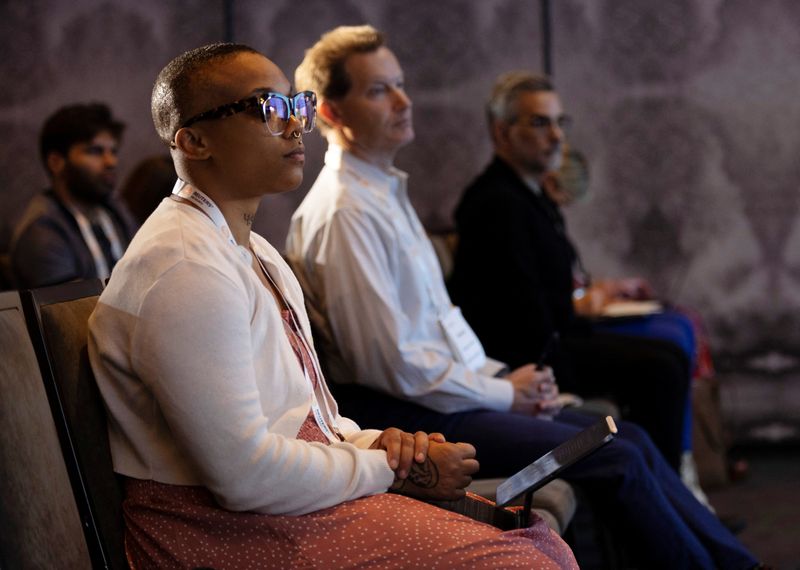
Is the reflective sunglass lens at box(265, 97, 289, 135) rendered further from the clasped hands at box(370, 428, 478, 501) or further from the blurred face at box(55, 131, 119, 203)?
the blurred face at box(55, 131, 119, 203)

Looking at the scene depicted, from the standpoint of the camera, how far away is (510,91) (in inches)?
154

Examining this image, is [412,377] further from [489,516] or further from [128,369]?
[128,369]

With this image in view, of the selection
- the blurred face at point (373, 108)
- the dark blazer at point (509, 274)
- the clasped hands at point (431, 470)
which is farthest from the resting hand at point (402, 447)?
the dark blazer at point (509, 274)

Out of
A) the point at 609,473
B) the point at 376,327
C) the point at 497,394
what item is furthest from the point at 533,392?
the point at 376,327

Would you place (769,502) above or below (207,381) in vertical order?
below

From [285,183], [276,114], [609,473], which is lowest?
[609,473]

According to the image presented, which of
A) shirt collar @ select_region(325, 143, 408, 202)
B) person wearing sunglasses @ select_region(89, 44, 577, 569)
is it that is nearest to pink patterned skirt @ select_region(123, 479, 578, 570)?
person wearing sunglasses @ select_region(89, 44, 577, 569)

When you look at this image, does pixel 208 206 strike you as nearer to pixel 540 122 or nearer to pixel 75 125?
pixel 540 122

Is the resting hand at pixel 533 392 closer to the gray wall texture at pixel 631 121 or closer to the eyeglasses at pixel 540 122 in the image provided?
the eyeglasses at pixel 540 122

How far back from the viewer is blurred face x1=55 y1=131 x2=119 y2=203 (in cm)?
430

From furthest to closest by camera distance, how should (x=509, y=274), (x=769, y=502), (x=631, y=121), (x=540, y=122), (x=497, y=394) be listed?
(x=631, y=121) → (x=769, y=502) → (x=540, y=122) → (x=509, y=274) → (x=497, y=394)

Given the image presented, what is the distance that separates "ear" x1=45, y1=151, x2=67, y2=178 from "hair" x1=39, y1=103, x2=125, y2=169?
0.5 inches

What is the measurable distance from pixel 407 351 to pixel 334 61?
32.7 inches

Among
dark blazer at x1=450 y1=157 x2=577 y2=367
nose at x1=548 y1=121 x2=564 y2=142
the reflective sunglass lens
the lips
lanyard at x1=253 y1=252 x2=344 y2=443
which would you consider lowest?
dark blazer at x1=450 y1=157 x2=577 y2=367
